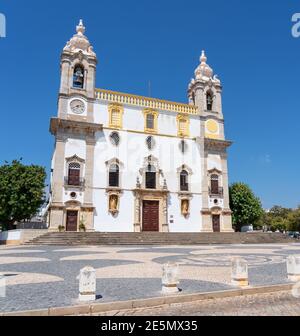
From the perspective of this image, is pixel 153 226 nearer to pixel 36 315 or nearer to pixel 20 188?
pixel 20 188

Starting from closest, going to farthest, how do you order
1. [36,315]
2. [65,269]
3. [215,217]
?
[36,315] → [65,269] → [215,217]

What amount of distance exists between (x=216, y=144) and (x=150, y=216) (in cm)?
1130

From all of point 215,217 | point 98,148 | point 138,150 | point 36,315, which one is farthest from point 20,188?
point 36,315

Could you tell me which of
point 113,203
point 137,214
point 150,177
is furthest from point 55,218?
point 150,177

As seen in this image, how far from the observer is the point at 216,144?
35.6 m

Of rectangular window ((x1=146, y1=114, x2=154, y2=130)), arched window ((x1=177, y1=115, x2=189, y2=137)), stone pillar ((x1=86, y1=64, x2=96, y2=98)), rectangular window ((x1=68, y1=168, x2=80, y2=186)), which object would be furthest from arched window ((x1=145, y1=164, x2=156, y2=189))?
stone pillar ((x1=86, y1=64, x2=96, y2=98))

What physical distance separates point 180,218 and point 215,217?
410 centimetres

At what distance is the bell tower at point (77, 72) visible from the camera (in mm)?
31273

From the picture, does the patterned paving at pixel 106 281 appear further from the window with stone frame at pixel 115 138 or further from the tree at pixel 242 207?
the tree at pixel 242 207

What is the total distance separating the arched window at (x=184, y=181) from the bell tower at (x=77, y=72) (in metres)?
10.9

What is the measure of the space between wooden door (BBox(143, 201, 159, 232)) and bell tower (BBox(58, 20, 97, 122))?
10.2 metres

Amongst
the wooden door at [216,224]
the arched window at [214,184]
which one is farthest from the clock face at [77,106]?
the wooden door at [216,224]

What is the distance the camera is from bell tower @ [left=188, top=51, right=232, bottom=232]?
110ft
